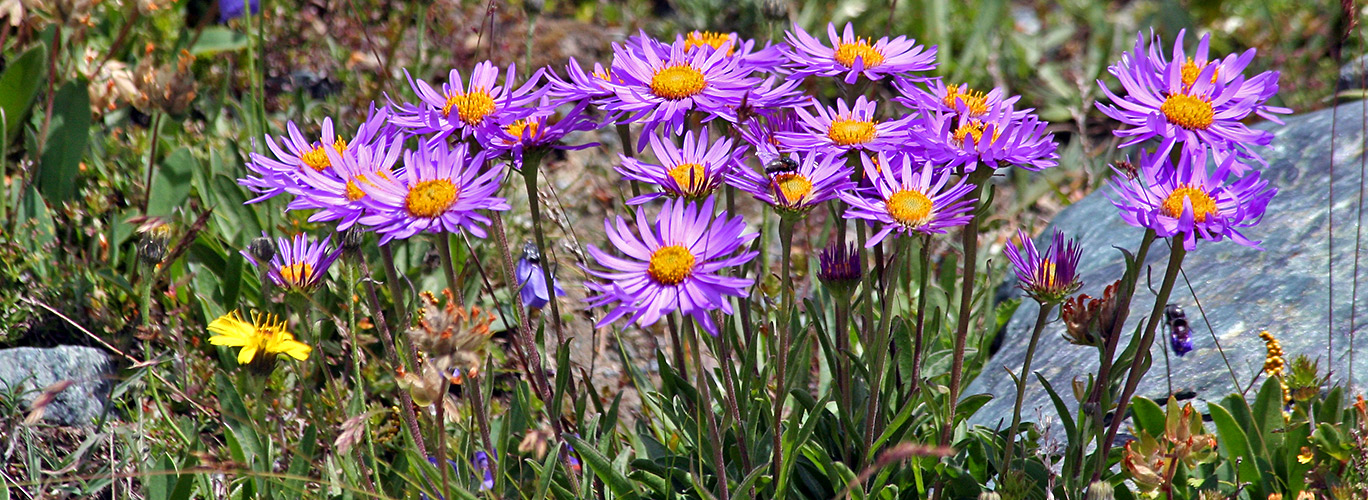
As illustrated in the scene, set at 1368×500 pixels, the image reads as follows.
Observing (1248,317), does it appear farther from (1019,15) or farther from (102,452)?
(1019,15)

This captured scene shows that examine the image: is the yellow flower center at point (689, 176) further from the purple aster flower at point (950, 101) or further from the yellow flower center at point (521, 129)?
the purple aster flower at point (950, 101)

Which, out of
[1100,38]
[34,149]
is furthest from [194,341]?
[1100,38]

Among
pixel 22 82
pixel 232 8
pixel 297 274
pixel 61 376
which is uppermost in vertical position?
pixel 232 8

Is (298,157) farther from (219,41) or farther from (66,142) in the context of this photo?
(219,41)

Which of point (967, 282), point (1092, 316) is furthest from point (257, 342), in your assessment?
point (1092, 316)

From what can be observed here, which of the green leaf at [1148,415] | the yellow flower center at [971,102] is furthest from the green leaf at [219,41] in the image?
the green leaf at [1148,415]
